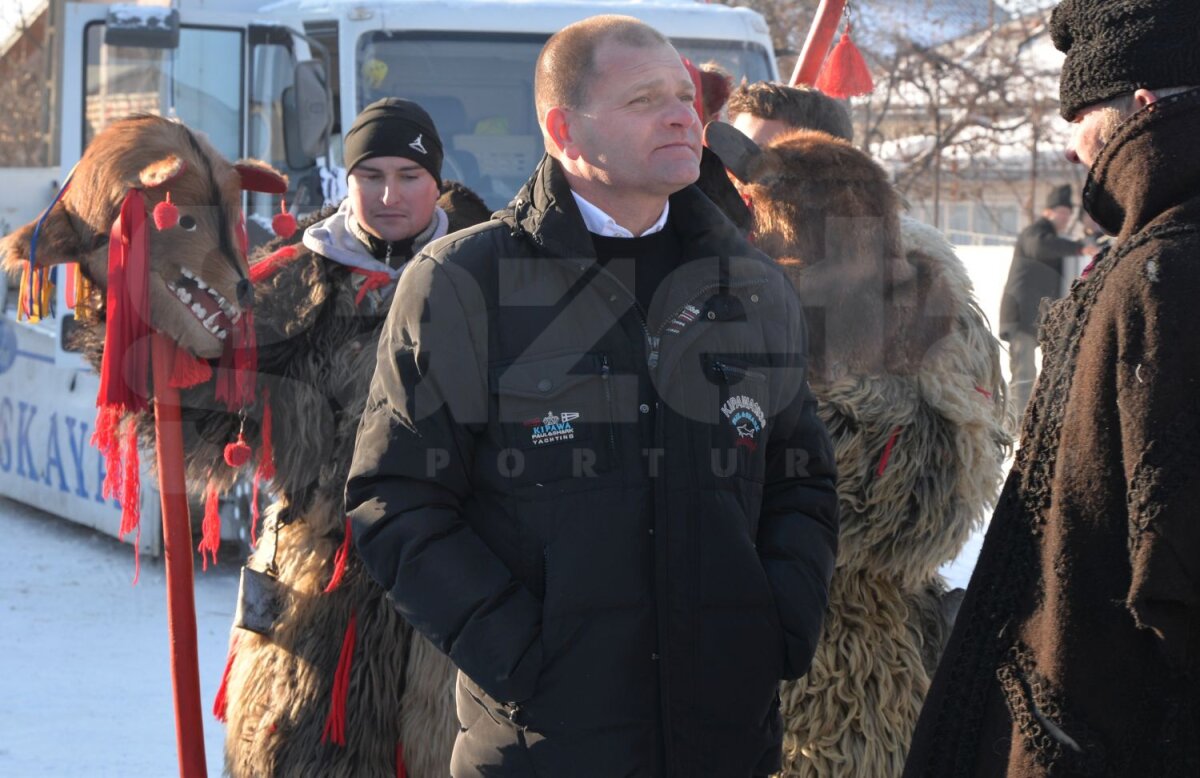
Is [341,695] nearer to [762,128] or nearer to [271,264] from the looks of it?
[271,264]

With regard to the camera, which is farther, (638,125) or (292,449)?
(292,449)

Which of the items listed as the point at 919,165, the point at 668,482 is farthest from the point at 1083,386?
the point at 919,165

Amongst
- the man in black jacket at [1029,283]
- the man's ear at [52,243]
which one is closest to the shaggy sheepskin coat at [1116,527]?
the man's ear at [52,243]

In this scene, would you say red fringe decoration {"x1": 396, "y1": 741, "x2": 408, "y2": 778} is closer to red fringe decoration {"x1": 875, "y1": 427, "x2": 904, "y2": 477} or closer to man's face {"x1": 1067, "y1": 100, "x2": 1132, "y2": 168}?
red fringe decoration {"x1": 875, "y1": 427, "x2": 904, "y2": 477}

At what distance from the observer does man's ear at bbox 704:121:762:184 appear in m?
2.84

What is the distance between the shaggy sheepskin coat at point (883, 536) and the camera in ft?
8.92

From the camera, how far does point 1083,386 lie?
5.91 ft

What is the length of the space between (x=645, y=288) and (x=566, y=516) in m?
0.39

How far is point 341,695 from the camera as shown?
286 cm

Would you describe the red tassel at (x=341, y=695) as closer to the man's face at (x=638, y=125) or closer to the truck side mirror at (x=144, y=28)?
the man's face at (x=638, y=125)

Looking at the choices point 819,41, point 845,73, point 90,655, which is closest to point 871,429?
point 819,41

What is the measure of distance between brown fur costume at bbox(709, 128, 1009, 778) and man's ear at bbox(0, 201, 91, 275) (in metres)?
1.30

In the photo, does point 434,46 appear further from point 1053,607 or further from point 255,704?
point 1053,607

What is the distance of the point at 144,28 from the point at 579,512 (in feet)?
16.6
